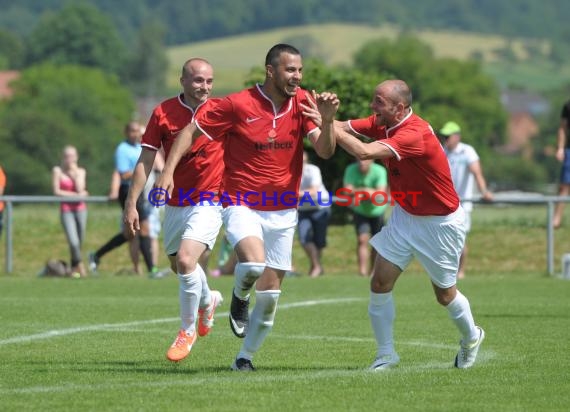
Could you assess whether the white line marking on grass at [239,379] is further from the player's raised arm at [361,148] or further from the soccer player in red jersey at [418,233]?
the player's raised arm at [361,148]

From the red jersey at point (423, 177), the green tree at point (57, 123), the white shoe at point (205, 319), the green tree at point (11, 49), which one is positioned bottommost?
the green tree at point (11, 49)

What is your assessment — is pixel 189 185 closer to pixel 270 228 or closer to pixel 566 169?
pixel 270 228

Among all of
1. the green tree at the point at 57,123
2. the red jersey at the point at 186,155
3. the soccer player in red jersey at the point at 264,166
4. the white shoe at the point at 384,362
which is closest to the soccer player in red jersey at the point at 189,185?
the red jersey at the point at 186,155

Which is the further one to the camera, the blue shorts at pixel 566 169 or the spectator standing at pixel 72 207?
the spectator standing at pixel 72 207

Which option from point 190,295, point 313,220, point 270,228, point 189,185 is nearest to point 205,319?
point 190,295

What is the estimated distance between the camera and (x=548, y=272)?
2023cm

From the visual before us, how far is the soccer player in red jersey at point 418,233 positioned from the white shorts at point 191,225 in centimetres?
146

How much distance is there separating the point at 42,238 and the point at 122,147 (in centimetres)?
619

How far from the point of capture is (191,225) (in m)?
10.3

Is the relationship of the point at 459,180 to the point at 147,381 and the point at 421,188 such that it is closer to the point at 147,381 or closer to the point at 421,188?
the point at 421,188

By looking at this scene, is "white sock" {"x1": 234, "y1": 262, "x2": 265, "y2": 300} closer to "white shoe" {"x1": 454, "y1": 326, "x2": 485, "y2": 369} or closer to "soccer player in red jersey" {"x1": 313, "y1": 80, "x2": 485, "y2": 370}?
"soccer player in red jersey" {"x1": 313, "y1": 80, "x2": 485, "y2": 370}

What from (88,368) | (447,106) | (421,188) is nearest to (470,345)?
(421,188)

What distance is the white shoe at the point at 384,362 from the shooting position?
9.34 meters

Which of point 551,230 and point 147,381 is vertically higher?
point 147,381
